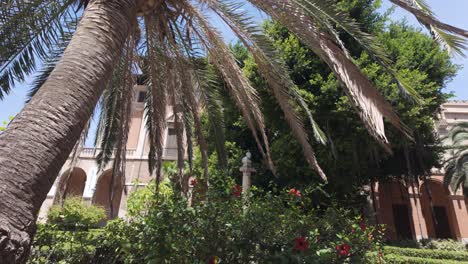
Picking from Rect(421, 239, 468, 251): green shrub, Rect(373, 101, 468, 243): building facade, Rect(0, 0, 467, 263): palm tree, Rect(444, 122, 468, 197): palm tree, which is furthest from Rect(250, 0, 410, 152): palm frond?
Rect(373, 101, 468, 243): building facade

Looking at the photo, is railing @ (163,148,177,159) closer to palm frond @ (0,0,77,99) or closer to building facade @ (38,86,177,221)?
building facade @ (38,86,177,221)

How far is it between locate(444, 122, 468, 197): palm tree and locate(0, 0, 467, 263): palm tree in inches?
681

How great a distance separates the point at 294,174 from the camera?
400 inches

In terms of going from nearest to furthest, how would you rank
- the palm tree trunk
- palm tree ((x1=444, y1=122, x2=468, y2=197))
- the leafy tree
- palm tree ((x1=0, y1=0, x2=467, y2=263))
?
the palm tree trunk
palm tree ((x1=0, y1=0, x2=467, y2=263))
the leafy tree
palm tree ((x1=444, y1=122, x2=468, y2=197))

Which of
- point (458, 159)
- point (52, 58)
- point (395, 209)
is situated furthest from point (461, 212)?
point (52, 58)

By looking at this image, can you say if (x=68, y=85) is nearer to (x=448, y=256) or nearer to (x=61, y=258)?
(x=61, y=258)

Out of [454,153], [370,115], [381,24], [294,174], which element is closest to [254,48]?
[370,115]

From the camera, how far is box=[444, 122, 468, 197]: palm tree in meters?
17.8

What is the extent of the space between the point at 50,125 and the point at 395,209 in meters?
23.3

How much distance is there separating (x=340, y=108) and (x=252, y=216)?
5728 millimetres

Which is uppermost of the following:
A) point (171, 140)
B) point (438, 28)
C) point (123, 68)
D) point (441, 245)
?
point (171, 140)

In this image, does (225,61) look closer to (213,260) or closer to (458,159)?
(213,260)

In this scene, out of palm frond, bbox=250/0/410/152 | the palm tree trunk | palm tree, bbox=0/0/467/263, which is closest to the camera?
the palm tree trunk

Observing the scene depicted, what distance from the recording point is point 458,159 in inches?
708
